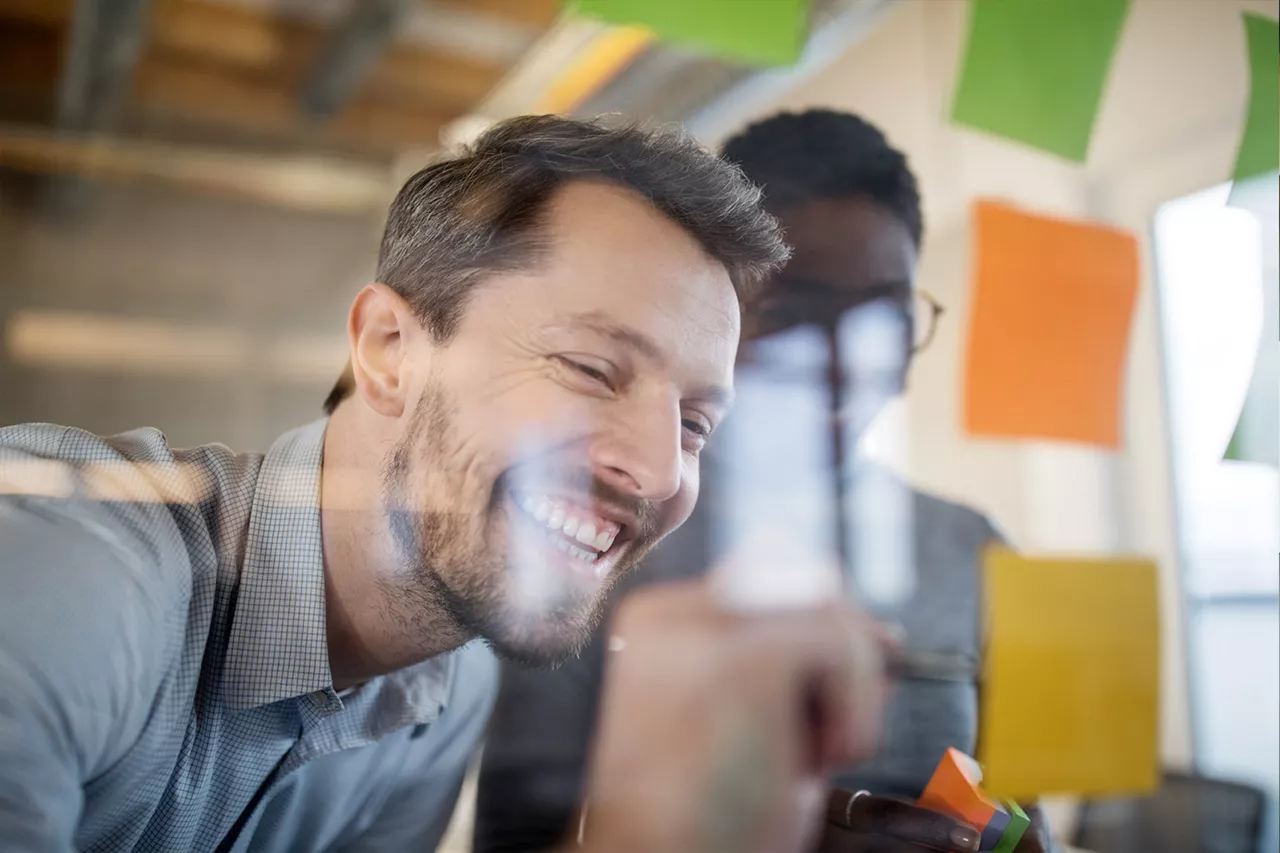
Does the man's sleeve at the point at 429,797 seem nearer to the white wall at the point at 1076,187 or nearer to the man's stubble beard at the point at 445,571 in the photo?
the man's stubble beard at the point at 445,571

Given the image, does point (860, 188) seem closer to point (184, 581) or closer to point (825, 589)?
point (825, 589)

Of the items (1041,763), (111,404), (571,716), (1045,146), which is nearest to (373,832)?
(571,716)

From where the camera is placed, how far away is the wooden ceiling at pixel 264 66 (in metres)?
0.43

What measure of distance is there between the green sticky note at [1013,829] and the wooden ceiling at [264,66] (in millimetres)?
536

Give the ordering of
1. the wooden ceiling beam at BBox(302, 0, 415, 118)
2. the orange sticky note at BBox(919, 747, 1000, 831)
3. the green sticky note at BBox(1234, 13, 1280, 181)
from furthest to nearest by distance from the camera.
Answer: the green sticky note at BBox(1234, 13, 1280, 181) → the orange sticky note at BBox(919, 747, 1000, 831) → the wooden ceiling beam at BBox(302, 0, 415, 118)

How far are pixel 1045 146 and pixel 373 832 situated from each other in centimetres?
64

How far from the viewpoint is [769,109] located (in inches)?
22.5

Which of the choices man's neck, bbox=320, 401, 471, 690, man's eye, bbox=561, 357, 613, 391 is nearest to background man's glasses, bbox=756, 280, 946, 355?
man's eye, bbox=561, 357, 613, 391

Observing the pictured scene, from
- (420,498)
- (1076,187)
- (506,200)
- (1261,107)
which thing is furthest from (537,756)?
(1261,107)

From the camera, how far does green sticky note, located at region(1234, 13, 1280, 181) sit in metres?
0.75

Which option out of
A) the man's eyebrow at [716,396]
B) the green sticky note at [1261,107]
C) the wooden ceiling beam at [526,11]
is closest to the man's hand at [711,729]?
the man's eyebrow at [716,396]

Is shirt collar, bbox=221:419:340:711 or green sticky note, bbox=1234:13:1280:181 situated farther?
green sticky note, bbox=1234:13:1280:181

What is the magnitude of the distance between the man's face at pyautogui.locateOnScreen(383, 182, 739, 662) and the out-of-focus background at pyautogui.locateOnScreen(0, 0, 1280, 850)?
0.06 meters

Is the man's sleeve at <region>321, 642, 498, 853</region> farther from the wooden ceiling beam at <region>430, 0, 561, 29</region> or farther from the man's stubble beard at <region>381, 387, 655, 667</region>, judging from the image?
the wooden ceiling beam at <region>430, 0, 561, 29</region>
